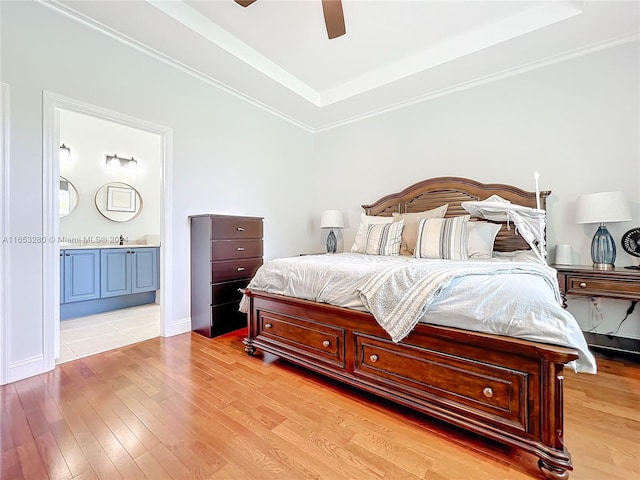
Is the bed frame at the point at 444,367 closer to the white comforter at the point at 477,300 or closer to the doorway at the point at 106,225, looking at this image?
the white comforter at the point at 477,300

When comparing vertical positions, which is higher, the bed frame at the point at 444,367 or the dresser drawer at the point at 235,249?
the dresser drawer at the point at 235,249

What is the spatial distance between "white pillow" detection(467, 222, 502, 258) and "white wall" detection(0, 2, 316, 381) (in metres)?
2.55

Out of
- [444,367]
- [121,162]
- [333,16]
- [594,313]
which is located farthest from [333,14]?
[121,162]

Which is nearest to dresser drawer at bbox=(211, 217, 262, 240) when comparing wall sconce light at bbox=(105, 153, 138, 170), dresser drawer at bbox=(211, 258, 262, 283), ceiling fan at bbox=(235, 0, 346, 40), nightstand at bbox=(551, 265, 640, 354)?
dresser drawer at bbox=(211, 258, 262, 283)

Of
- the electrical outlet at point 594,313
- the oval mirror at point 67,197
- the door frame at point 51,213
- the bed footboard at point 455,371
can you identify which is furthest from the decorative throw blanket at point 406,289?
the oval mirror at point 67,197

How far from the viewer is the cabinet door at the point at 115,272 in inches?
149

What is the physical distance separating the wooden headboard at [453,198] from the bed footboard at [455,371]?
2.05 metres

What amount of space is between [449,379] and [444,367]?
0.06 m

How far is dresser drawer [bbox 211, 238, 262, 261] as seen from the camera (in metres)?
2.98

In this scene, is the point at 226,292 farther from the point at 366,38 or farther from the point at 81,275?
the point at 366,38

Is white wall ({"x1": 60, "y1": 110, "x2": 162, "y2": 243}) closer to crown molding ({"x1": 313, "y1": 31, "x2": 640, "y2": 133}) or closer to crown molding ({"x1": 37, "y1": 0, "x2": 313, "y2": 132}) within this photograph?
crown molding ({"x1": 37, "y1": 0, "x2": 313, "y2": 132})

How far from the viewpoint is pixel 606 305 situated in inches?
104

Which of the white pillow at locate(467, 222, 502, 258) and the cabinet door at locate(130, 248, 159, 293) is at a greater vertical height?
the white pillow at locate(467, 222, 502, 258)

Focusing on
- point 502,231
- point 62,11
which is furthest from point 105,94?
point 502,231
